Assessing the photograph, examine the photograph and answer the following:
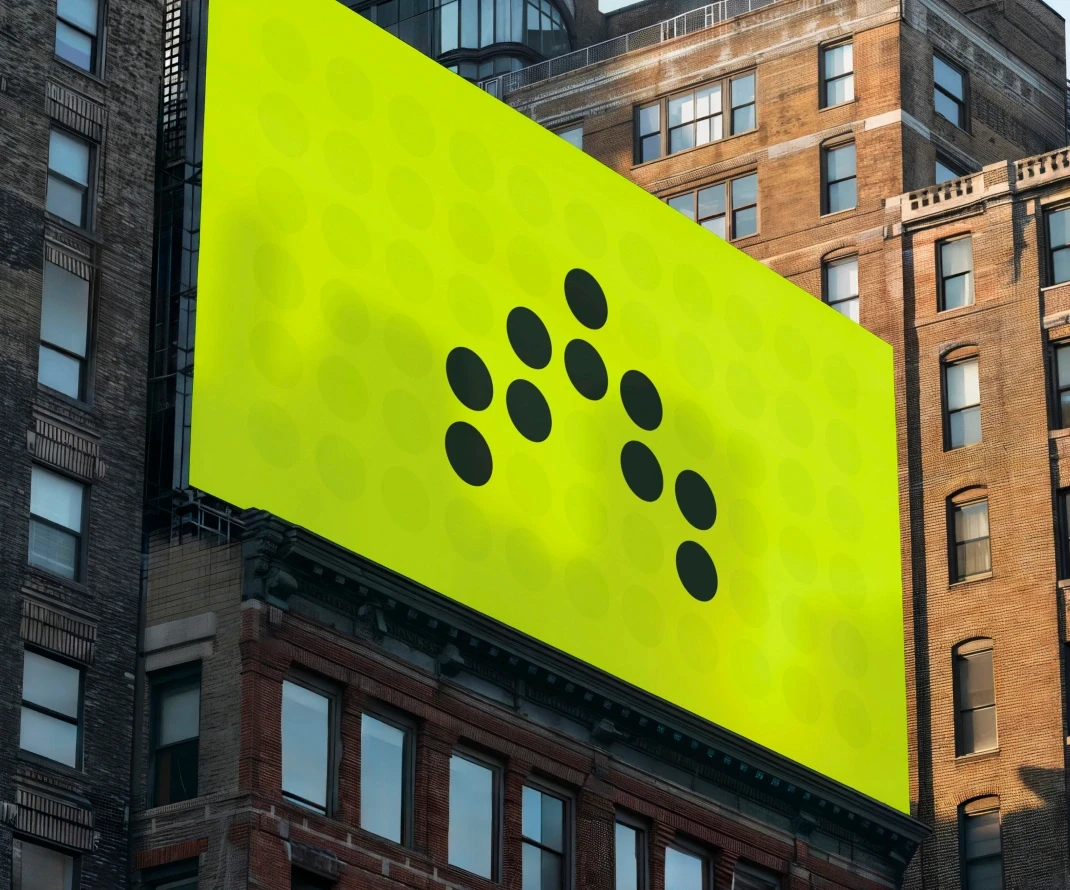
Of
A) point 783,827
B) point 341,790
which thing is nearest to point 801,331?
point 783,827

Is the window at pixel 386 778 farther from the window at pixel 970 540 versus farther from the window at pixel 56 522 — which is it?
the window at pixel 970 540

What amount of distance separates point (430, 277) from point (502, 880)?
1453 centimetres

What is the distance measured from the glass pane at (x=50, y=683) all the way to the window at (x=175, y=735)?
77.5 inches

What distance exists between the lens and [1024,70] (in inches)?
3947

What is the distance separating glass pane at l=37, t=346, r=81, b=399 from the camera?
2136 inches

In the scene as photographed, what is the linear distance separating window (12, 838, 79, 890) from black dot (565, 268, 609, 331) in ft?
75.7

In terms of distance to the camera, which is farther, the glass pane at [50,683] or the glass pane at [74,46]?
the glass pane at [74,46]

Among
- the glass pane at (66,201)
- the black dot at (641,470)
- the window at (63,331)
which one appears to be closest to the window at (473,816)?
the black dot at (641,470)

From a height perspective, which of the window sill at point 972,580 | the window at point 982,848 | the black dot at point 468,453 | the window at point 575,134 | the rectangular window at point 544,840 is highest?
the window at point 575,134

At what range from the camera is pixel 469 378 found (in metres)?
63.9

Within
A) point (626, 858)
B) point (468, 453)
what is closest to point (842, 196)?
point (468, 453)

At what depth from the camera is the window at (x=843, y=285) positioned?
9038cm

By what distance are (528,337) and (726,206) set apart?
3003cm

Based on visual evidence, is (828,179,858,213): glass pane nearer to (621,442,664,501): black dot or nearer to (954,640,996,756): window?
(954,640,996,756): window
